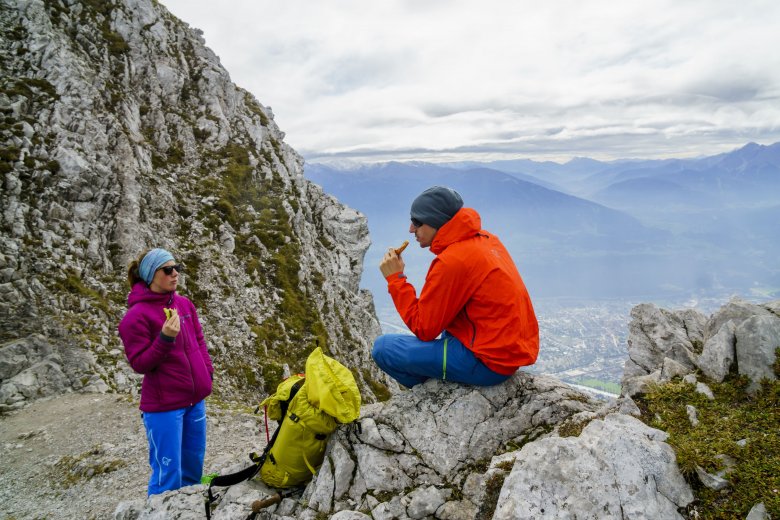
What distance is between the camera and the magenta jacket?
7.05 meters

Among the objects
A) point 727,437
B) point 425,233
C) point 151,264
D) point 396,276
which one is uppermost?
point 425,233

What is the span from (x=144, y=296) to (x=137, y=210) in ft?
72.9

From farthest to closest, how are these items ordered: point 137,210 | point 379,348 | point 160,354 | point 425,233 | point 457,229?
point 137,210 → point 379,348 → point 160,354 → point 425,233 → point 457,229

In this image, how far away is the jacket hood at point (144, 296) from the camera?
7.30 meters

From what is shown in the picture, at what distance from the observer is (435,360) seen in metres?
6.75

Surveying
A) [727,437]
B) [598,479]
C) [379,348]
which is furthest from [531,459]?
[379,348]

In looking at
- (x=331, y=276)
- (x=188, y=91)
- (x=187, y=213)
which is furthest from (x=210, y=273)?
(x=188, y=91)

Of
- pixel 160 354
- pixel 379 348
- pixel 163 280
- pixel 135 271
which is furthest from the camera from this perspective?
pixel 135 271

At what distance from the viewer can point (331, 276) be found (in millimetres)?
37812

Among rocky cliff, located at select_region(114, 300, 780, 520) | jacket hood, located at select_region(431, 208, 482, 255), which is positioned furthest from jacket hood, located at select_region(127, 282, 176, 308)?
jacket hood, located at select_region(431, 208, 482, 255)

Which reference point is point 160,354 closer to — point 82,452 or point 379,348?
point 379,348

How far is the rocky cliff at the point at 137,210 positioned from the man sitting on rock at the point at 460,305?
54.1 ft

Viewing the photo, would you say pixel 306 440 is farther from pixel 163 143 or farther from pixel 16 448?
pixel 163 143

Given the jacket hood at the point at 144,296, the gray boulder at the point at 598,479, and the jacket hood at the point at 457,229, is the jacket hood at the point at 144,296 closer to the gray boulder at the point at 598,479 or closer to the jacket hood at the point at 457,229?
the jacket hood at the point at 457,229
